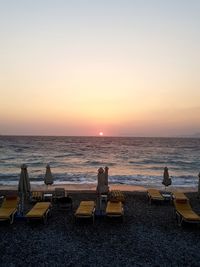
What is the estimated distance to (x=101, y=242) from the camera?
1073 centimetres

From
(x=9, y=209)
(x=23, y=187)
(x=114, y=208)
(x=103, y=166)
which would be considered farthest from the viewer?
(x=103, y=166)

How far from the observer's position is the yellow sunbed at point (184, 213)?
1205 cm

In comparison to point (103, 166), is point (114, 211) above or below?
above

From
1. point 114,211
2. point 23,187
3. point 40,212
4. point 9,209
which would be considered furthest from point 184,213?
point 9,209

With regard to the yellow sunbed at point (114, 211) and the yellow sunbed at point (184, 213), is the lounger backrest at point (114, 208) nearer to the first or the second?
the yellow sunbed at point (114, 211)

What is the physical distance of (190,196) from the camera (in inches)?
738

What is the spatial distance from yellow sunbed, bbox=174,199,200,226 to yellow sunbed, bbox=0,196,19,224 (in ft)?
22.3

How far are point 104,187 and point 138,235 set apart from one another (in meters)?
2.84

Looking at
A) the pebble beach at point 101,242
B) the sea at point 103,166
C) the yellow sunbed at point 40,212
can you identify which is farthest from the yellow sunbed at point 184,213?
the sea at point 103,166

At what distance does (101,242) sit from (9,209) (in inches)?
179

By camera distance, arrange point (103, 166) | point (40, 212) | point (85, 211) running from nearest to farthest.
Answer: point (40, 212) → point (85, 211) → point (103, 166)

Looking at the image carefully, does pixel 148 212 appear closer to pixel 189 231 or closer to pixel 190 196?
pixel 189 231

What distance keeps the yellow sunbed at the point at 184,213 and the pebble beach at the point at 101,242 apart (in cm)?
32

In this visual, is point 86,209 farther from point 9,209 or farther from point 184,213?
point 184,213
